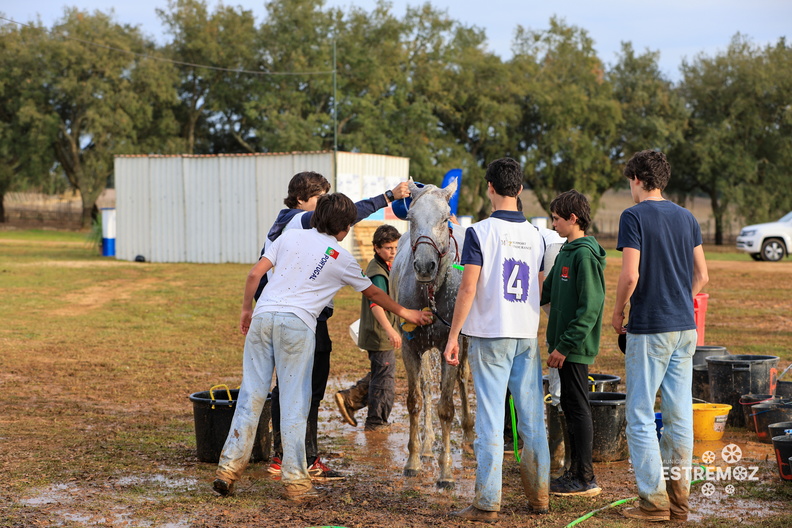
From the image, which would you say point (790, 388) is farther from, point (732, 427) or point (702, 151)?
point (702, 151)

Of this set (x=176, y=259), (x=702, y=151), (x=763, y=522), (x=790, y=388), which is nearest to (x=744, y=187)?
(x=702, y=151)

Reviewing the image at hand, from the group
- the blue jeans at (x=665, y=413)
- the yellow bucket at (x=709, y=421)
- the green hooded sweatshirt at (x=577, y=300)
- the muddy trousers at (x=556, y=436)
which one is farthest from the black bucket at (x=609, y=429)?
the blue jeans at (x=665, y=413)

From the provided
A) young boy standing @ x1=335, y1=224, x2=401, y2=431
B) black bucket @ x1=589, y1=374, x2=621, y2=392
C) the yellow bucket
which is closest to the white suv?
the yellow bucket

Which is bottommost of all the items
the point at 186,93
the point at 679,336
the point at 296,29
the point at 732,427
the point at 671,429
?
the point at 732,427

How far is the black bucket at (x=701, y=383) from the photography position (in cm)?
796

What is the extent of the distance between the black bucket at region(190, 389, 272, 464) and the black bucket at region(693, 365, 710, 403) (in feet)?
14.0

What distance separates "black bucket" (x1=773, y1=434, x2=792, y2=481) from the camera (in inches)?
219

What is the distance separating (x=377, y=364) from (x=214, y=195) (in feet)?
72.1

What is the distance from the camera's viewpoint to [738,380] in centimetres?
750

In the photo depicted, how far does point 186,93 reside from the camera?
54.7m

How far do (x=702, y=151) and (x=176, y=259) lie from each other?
1226 inches

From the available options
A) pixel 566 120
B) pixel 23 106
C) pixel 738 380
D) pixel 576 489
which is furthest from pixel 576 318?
pixel 23 106

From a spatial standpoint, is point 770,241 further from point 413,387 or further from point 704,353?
point 413,387

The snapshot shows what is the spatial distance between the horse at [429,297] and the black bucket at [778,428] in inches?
94.7
